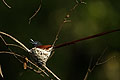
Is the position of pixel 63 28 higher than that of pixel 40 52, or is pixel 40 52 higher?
pixel 40 52

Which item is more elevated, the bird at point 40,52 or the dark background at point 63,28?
the bird at point 40,52

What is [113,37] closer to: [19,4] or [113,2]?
[113,2]

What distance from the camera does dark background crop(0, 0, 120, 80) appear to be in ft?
35.2

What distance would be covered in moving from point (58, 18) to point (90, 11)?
83 cm

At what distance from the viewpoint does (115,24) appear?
11023 mm

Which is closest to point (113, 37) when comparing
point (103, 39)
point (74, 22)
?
point (103, 39)

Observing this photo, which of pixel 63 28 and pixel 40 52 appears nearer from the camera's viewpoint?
pixel 40 52

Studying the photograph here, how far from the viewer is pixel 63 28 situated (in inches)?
430

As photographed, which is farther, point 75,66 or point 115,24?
point 75,66

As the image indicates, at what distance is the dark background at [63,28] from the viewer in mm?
10719

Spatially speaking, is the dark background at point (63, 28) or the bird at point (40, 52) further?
the dark background at point (63, 28)

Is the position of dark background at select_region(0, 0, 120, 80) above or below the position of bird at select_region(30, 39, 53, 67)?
below

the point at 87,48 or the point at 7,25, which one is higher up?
the point at 7,25

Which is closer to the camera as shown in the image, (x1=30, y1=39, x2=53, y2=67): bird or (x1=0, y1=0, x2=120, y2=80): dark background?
(x1=30, y1=39, x2=53, y2=67): bird
